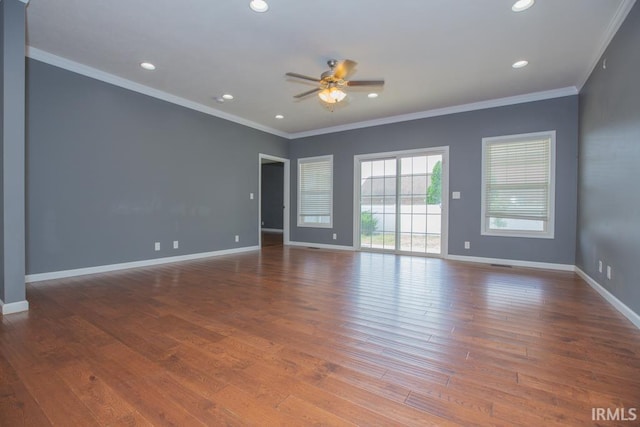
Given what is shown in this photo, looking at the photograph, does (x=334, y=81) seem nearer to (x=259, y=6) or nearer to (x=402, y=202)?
(x=259, y=6)

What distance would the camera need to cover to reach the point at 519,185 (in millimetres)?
5016

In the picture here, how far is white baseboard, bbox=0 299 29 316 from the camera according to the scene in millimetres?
2652

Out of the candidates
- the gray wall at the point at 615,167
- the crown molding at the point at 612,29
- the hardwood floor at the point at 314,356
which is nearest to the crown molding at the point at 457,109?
the gray wall at the point at 615,167

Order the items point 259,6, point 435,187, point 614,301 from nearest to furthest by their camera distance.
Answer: point 259,6 → point 614,301 → point 435,187

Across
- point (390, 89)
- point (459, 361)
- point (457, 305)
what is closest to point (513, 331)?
point (457, 305)

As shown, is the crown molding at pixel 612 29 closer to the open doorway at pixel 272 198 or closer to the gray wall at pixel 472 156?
the gray wall at pixel 472 156

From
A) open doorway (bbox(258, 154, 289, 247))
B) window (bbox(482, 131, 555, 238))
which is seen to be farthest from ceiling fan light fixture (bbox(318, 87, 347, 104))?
open doorway (bbox(258, 154, 289, 247))

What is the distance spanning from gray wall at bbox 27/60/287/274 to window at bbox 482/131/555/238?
5.08 m

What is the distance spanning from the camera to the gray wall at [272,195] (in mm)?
10984

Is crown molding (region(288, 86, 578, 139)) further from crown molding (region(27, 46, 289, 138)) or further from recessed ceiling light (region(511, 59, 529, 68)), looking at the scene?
crown molding (region(27, 46, 289, 138))

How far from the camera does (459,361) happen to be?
1903 mm

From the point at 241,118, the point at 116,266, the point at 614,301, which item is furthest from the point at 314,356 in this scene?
the point at 241,118

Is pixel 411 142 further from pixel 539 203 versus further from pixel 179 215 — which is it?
pixel 179 215

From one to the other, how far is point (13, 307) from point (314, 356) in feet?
9.60
